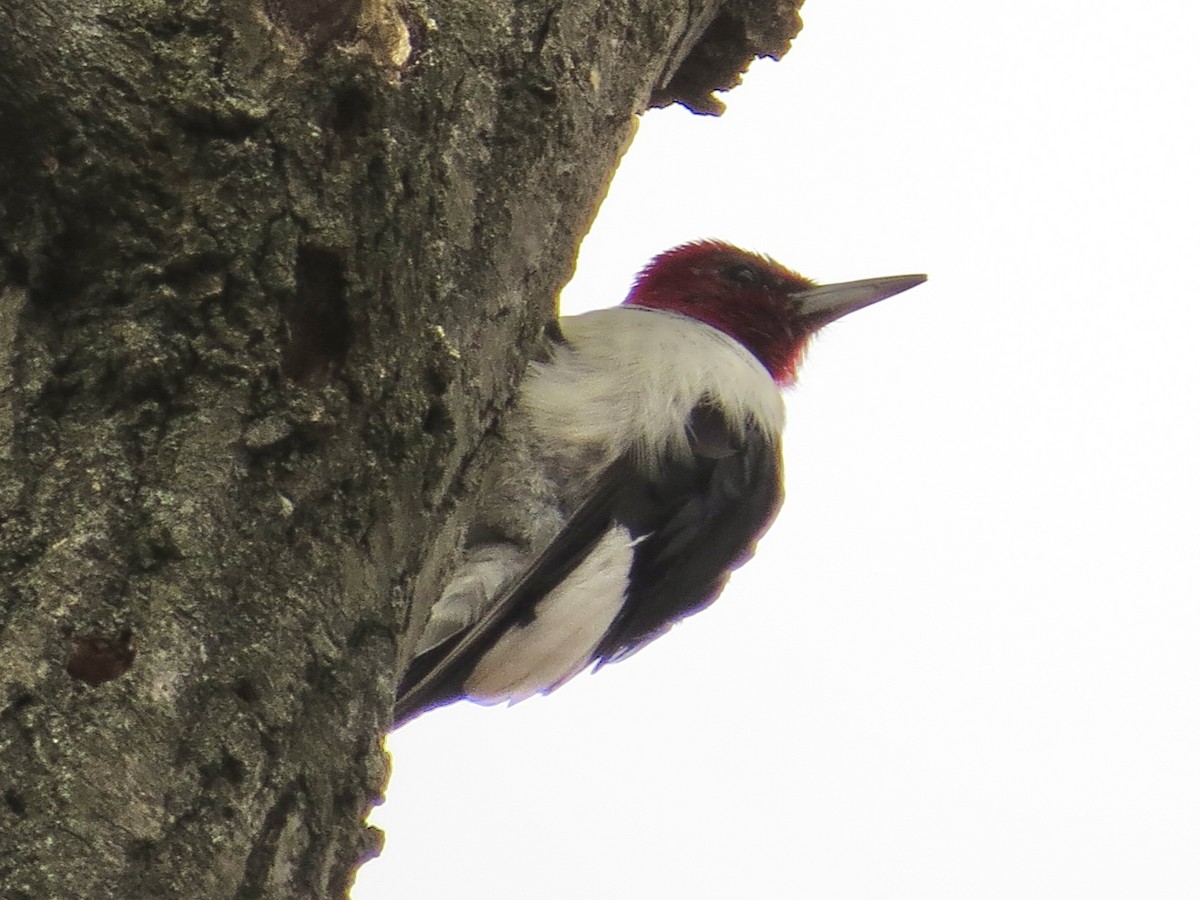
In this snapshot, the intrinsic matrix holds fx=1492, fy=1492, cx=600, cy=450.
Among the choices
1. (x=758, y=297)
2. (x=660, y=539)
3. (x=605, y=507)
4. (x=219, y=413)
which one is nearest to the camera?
(x=219, y=413)

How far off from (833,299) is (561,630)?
127 cm

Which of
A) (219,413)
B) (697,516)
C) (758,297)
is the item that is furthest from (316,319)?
(758,297)

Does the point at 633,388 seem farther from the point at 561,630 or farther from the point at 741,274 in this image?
the point at 741,274

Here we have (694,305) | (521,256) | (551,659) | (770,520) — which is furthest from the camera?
(694,305)

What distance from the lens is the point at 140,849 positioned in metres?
1.32

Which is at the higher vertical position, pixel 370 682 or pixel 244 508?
pixel 244 508

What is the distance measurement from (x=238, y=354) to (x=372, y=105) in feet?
0.99

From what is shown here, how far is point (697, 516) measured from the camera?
3.06 meters

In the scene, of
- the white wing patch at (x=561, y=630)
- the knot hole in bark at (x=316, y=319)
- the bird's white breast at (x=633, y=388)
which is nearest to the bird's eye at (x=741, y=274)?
the bird's white breast at (x=633, y=388)

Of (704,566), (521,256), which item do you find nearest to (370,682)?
(521,256)

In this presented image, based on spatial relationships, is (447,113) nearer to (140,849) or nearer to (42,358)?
(42,358)

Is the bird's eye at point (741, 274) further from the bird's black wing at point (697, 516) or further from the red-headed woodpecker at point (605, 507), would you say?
the bird's black wing at point (697, 516)

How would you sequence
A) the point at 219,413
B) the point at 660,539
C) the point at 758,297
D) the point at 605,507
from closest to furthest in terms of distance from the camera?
the point at 219,413 < the point at 605,507 < the point at 660,539 < the point at 758,297

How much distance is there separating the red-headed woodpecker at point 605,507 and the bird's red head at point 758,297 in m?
0.24
